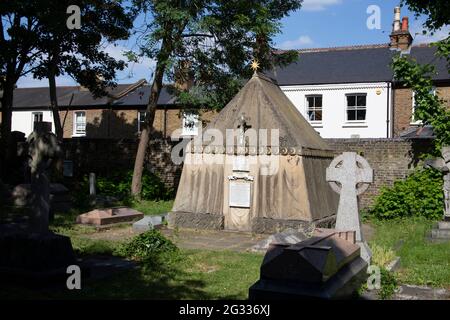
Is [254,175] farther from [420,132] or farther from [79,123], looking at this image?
[79,123]

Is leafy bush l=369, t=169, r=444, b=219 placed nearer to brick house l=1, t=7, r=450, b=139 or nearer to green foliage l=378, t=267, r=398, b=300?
brick house l=1, t=7, r=450, b=139

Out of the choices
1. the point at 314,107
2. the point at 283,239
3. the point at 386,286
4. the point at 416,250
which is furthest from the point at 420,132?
the point at 386,286

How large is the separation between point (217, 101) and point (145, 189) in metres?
4.91

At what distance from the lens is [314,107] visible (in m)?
28.5

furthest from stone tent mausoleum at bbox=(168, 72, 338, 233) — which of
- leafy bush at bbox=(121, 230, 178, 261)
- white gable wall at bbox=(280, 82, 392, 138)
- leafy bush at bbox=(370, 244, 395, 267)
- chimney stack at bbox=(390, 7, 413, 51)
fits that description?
chimney stack at bbox=(390, 7, 413, 51)

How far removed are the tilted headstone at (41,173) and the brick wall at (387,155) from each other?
1201 cm

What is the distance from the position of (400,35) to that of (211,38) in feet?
→ 48.2

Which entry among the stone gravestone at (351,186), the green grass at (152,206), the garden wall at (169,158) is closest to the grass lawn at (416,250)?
the stone gravestone at (351,186)

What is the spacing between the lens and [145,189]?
68.2 feet

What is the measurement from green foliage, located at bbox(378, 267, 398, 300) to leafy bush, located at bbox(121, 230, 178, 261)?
158 inches

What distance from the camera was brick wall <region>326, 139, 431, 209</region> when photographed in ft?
58.6

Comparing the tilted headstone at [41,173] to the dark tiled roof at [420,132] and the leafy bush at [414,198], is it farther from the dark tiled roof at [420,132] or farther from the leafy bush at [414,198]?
the dark tiled roof at [420,132]

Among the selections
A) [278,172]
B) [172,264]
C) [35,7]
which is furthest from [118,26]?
[172,264]

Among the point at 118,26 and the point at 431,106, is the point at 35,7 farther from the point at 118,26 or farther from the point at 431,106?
the point at 431,106
